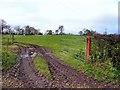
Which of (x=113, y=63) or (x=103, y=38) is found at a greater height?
(x=103, y=38)

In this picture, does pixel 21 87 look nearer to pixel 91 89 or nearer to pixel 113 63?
pixel 91 89

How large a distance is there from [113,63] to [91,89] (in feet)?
12.6

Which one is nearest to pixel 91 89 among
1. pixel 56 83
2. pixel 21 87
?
→ pixel 56 83

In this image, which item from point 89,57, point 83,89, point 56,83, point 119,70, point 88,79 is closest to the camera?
point 83,89

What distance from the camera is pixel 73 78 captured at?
1159 centimetres

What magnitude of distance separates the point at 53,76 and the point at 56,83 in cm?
155

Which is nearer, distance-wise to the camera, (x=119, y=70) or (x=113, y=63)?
(x=119, y=70)

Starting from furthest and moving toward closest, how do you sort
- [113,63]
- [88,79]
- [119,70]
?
[113,63], [119,70], [88,79]

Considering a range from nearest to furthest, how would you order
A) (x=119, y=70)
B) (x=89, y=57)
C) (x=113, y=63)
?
1. (x=119, y=70)
2. (x=113, y=63)
3. (x=89, y=57)

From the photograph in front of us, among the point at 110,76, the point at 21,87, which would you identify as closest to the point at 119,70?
the point at 110,76

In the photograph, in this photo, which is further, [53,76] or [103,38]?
[103,38]

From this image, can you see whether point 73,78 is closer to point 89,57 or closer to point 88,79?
point 88,79

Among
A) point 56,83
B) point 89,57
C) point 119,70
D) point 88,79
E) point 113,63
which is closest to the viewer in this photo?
point 56,83

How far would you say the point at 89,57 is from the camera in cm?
1588
